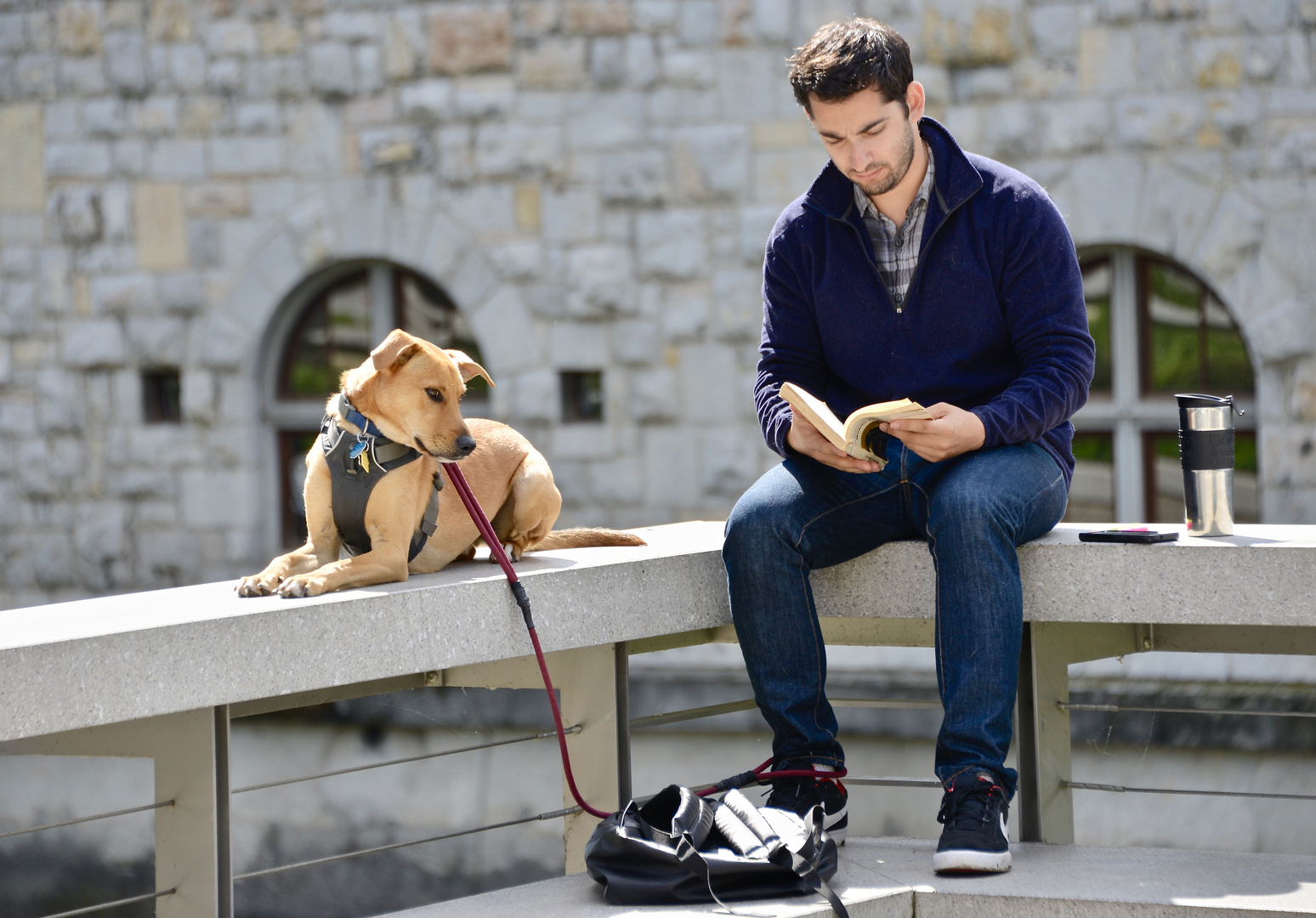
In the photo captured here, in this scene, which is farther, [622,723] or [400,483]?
[622,723]

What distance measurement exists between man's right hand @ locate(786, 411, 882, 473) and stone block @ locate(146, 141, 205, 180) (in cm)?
554

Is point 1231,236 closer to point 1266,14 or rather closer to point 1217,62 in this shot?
point 1217,62

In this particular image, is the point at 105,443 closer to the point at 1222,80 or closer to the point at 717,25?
the point at 717,25

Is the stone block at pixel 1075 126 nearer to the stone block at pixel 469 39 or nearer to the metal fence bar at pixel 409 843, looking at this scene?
the stone block at pixel 469 39

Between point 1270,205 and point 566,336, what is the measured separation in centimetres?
330

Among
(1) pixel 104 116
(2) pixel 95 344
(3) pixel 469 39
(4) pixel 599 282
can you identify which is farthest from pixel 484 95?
(2) pixel 95 344

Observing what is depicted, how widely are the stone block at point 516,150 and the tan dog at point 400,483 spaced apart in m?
4.18

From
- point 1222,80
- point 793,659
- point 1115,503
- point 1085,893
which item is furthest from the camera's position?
point 1115,503

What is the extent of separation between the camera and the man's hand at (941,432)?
266 centimetres

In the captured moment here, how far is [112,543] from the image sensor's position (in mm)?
7598

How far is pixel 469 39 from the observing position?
22.9 ft

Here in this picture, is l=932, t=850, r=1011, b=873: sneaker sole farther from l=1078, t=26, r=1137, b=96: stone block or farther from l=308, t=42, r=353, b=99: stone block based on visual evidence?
l=308, t=42, r=353, b=99: stone block

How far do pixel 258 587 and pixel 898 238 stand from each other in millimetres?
1501

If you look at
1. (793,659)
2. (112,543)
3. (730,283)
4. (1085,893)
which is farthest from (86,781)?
(1085,893)
